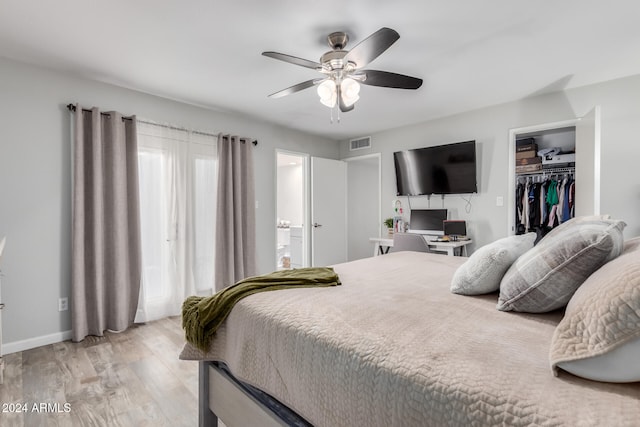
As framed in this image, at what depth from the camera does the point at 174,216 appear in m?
3.42

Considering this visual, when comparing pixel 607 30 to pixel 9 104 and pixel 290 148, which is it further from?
pixel 9 104

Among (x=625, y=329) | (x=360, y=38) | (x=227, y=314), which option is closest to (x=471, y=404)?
(x=625, y=329)

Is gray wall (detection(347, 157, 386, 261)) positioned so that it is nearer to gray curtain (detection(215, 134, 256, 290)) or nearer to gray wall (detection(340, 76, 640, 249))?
gray wall (detection(340, 76, 640, 249))

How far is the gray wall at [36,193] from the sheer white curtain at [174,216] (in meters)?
0.59

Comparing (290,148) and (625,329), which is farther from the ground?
(290,148)

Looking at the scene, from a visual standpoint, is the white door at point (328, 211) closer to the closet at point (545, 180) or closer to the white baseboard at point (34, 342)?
the closet at point (545, 180)

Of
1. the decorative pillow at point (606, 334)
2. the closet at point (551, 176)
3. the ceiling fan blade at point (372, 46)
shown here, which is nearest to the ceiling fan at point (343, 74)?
the ceiling fan blade at point (372, 46)

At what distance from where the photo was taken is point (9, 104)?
258 cm

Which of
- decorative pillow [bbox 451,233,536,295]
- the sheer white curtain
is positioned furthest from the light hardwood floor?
decorative pillow [bbox 451,233,536,295]

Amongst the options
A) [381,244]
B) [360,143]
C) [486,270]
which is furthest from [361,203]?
[486,270]

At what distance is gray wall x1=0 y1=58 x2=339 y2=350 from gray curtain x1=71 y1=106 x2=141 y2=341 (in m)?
0.15

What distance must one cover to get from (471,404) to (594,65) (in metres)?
3.34

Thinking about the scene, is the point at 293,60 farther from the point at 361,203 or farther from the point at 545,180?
the point at 545,180

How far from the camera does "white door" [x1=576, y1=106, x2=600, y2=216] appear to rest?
2.70 metres
